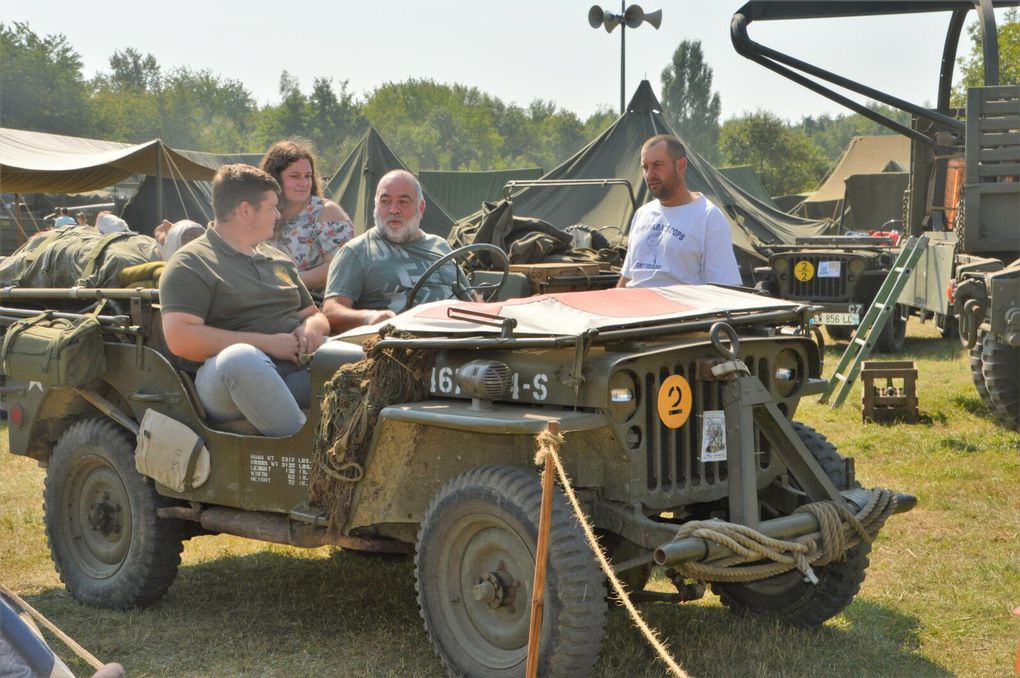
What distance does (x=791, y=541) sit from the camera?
3.69m

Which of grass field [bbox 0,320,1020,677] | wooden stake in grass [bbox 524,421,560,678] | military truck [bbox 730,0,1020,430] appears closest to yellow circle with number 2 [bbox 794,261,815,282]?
military truck [bbox 730,0,1020,430]

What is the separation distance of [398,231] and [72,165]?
44.6 feet

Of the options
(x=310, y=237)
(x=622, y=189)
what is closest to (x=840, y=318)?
(x=622, y=189)

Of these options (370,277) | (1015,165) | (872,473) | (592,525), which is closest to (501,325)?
(592,525)

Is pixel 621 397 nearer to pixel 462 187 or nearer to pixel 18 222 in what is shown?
pixel 18 222

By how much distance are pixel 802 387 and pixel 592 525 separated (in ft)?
3.60

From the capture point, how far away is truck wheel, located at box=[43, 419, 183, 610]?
4.90 m

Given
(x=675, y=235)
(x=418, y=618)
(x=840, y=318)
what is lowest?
(x=418, y=618)

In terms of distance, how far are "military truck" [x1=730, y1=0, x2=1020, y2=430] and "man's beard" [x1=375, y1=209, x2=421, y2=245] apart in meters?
4.19

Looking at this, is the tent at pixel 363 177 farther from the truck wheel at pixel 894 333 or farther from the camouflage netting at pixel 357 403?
the camouflage netting at pixel 357 403

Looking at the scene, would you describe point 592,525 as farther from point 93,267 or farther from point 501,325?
point 93,267

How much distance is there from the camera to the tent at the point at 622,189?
1619 cm

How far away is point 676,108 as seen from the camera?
400 feet

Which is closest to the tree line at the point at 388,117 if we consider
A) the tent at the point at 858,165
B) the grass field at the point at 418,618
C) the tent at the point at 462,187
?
the tent at the point at 858,165
